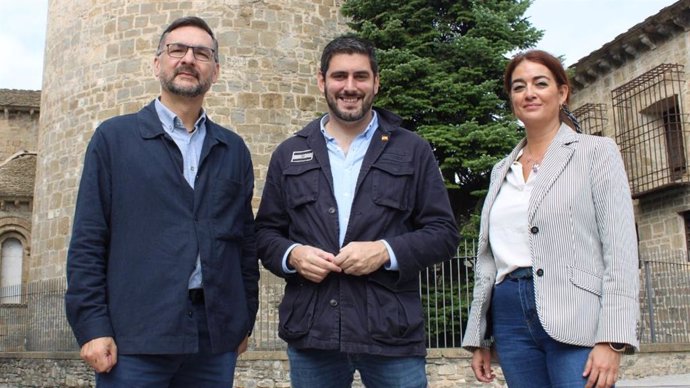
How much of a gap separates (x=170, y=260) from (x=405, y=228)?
1157mm

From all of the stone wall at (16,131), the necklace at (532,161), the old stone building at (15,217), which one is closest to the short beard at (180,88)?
the necklace at (532,161)

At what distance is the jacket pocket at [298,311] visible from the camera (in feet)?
11.4

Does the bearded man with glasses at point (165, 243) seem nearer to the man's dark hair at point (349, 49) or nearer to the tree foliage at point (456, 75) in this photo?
the man's dark hair at point (349, 49)

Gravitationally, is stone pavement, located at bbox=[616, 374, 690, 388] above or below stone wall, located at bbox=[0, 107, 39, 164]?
below

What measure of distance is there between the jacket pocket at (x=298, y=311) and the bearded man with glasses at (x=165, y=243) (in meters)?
0.24

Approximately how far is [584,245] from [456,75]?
9.04 m

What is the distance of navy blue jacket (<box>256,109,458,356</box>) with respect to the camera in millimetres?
3428

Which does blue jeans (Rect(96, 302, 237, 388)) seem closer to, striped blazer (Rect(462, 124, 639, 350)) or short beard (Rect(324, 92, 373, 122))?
short beard (Rect(324, 92, 373, 122))

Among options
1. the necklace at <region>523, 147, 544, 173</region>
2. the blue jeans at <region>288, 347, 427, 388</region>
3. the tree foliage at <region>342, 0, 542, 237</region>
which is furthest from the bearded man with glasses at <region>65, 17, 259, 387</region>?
A: the tree foliage at <region>342, 0, 542, 237</region>

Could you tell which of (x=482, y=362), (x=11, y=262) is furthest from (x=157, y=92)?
(x=11, y=262)

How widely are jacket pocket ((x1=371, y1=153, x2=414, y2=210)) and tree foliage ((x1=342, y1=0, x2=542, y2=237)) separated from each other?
7701 millimetres

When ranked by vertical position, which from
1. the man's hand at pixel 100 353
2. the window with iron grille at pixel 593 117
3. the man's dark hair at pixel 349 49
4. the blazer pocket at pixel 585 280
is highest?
the window with iron grille at pixel 593 117

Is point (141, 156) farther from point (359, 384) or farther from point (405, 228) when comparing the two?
point (359, 384)

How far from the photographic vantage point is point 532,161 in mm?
3682
